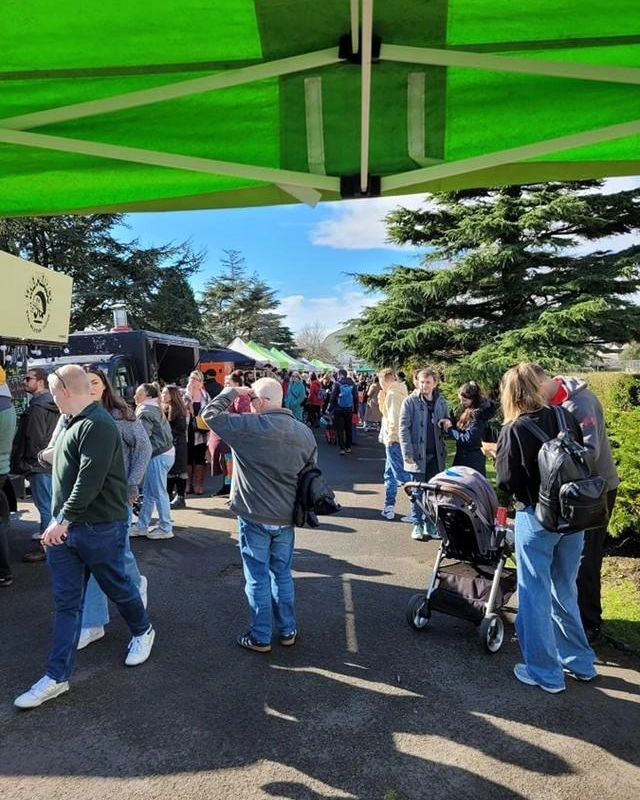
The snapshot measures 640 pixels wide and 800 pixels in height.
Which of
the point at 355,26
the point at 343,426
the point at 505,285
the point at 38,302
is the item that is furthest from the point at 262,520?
the point at 505,285

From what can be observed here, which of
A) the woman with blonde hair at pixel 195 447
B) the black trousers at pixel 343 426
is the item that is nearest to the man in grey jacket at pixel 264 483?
the woman with blonde hair at pixel 195 447

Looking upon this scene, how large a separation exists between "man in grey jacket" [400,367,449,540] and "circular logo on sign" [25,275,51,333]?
5793 millimetres

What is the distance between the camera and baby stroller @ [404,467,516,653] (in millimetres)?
4086

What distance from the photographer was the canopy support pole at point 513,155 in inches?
82.0

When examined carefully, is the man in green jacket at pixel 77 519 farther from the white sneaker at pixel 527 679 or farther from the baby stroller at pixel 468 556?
the white sneaker at pixel 527 679

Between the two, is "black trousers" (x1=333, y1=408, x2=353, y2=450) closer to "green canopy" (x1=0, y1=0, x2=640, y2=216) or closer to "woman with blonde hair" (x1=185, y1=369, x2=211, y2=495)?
"woman with blonde hair" (x1=185, y1=369, x2=211, y2=495)

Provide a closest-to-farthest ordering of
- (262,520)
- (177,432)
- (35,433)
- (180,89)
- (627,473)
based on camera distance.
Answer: (180,89), (262,520), (627,473), (35,433), (177,432)

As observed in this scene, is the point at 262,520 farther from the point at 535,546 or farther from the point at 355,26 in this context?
the point at 355,26

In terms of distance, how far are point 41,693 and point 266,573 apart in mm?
1575

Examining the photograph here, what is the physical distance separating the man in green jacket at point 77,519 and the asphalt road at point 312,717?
339mm

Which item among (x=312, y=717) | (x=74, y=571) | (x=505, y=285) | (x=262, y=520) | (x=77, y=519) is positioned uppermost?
(x=505, y=285)

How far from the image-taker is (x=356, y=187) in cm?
244

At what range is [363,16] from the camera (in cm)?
165

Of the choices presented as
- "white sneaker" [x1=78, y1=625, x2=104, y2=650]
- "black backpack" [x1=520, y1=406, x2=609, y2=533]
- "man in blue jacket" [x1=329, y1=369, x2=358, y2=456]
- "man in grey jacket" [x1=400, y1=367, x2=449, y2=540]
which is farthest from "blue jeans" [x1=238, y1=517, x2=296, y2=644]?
"man in blue jacket" [x1=329, y1=369, x2=358, y2=456]
